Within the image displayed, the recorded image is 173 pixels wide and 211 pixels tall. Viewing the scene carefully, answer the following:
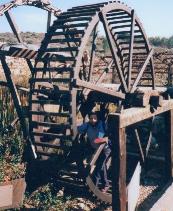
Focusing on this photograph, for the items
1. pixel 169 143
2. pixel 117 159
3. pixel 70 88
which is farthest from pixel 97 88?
pixel 169 143

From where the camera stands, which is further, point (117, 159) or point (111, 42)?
point (111, 42)

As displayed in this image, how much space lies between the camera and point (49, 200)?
237 inches

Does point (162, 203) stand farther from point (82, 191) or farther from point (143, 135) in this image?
point (143, 135)

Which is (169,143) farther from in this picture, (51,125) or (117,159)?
(117,159)

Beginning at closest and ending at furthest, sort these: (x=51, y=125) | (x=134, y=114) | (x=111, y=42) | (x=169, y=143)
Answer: (x=134, y=114), (x=51, y=125), (x=111, y=42), (x=169, y=143)

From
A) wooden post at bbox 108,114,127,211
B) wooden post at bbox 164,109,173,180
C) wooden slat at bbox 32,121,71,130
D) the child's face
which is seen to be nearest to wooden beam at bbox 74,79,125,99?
the child's face

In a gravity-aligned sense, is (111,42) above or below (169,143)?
above

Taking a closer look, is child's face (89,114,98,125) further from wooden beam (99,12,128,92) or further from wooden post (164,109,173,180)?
wooden post (164,109,173,180)

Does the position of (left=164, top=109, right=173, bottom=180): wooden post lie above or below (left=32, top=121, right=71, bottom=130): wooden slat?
below

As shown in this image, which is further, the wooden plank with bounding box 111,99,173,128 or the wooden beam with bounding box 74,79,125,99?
the wooden beam with bounding box 74,79,125,99

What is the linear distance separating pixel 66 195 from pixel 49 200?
0.45 meters

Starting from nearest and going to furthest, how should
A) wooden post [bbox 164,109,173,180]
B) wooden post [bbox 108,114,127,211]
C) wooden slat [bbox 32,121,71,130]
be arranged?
wooden post [bbox 108,114,127,211]
wooden slat [bbox 32,121,71,130]
wooden post [bbox 164,109,173,180]

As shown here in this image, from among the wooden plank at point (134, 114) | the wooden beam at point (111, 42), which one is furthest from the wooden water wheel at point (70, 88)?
the wooden plank at point (134, 114)

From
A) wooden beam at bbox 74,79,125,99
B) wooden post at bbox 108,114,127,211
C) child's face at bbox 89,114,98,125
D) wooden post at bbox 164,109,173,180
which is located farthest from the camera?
wooden post at bbox 164,109,173,180
